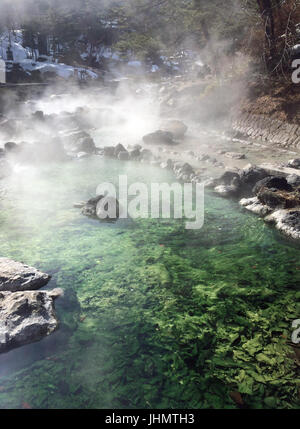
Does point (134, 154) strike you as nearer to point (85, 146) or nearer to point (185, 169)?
point (85, 146)

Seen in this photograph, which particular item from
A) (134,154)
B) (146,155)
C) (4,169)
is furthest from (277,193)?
(4,169)

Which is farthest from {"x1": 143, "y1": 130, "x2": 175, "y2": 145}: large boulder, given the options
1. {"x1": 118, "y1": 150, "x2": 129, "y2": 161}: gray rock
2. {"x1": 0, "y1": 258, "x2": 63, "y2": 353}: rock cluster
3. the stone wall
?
{"x1": 0, "y1": 258, "x2": 63, "y2": 353}: rock cluster

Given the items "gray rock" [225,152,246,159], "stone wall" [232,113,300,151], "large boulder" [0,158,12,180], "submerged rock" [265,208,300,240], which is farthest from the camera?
"stone wall" [232,113,300,151]

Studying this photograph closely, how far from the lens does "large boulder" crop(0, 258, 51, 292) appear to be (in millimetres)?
4750

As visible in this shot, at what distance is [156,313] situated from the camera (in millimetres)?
4504

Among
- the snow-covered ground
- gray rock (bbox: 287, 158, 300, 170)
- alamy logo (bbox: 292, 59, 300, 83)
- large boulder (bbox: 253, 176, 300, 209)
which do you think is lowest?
large boulder (bbox: 253, 176, 300, 209)

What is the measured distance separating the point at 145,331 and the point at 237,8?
2250 centimetres

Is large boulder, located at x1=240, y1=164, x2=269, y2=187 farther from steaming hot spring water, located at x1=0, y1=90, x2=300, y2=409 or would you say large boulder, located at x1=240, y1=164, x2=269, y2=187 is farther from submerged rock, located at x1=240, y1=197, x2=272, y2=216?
steaming hot spring water, located at x1=0, y1=90, x2=300, y2=409

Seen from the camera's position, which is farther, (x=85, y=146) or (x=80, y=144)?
(x=80, y=144)

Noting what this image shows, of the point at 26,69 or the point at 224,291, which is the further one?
the point at 26,69

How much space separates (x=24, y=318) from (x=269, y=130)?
47.5 feet

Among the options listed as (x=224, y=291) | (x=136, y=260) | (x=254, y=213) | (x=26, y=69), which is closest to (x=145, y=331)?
(x=224, y=291)
